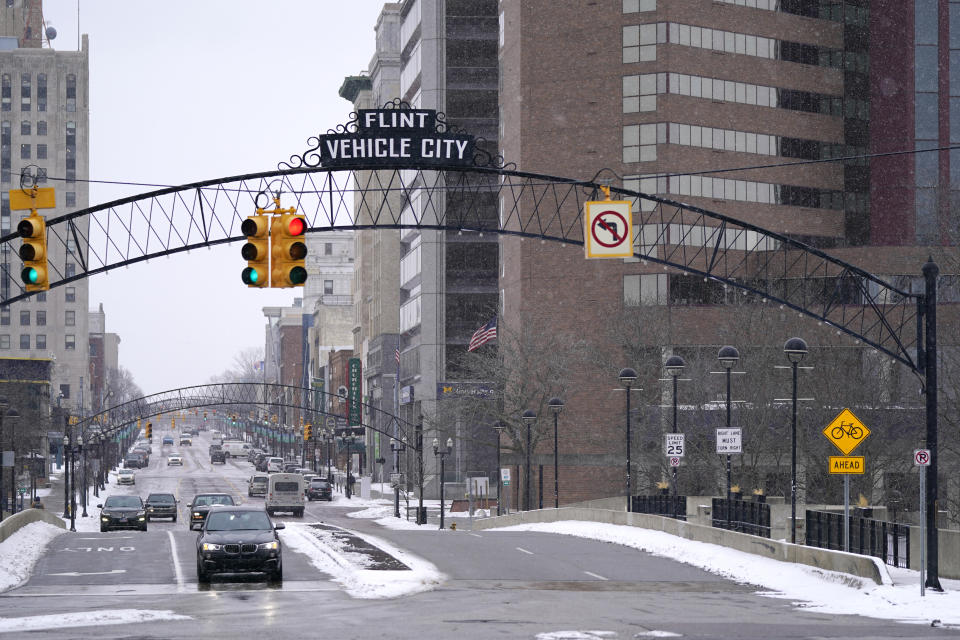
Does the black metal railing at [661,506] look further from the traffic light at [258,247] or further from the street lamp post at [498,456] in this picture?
the traffic light at [258,247]

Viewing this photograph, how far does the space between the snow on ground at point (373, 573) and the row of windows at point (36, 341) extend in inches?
6301

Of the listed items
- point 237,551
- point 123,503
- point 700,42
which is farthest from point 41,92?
point 237,551

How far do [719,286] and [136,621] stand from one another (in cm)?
6451

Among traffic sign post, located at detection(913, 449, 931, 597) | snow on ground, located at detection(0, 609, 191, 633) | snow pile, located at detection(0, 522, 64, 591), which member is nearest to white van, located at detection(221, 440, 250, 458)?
snow pile, located at detection(0, 522, 64, 591)

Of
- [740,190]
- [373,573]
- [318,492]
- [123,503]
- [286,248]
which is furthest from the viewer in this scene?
[318,492]

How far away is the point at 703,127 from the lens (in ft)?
268

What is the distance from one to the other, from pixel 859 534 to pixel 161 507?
4656 centimetres

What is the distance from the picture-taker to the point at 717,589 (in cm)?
2652

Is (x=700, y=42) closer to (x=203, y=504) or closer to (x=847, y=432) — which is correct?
(x=203, y=504)

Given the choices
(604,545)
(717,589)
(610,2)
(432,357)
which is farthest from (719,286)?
(717,589)

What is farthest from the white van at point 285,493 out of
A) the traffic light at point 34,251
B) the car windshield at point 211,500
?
the traffic light at point 34,251

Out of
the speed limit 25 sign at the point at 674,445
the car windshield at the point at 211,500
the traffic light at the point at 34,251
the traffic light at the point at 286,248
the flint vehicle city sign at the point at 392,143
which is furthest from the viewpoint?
the car windshield at the point at 211,500

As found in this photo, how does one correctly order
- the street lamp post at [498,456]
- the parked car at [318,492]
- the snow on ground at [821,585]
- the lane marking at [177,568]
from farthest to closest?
the parked car at [318,492], the street lamp post at [498,456], the lane marking at [177,568], the snow on ground at [821,585]

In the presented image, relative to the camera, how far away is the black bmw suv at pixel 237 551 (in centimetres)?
2617
